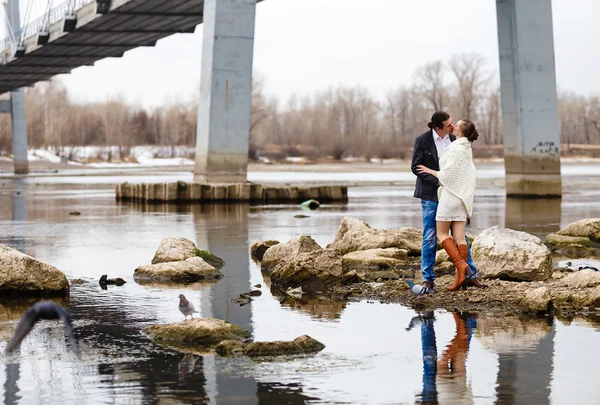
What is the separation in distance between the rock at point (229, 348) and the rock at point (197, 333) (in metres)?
0.34

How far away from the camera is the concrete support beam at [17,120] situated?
9338 centimetres

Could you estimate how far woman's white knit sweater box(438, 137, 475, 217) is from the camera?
11148 millimetres

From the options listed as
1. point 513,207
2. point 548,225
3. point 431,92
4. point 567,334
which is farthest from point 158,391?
point 431,92

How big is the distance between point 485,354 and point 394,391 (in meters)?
1.50

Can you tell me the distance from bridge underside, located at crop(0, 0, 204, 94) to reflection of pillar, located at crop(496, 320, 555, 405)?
4138 cm

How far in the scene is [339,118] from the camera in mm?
170250

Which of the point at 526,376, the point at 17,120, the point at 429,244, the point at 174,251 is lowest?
the point at 526,376

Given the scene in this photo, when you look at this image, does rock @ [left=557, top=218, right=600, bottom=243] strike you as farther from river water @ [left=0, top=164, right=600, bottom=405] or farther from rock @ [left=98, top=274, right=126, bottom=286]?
rock @ [left=98, top=274, right=126, bottom=286]

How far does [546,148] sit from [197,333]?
29.5 meters

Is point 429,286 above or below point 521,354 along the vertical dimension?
above

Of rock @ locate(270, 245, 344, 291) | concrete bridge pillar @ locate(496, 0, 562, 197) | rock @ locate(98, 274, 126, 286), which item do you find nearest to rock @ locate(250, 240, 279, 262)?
rock @ locate(270, 245, 344, 291)

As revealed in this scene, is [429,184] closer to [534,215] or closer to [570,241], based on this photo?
[570,241]

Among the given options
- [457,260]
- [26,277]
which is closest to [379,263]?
[457,260]

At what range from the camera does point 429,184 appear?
11570 millimetres
